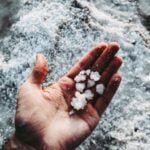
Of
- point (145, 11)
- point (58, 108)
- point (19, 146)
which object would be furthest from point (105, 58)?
point (145, 11)

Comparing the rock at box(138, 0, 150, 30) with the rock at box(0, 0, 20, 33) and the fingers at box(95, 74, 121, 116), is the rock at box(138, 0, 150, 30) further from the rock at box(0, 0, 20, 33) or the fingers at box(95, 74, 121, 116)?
the rock at box(0, 0, 20, 33)

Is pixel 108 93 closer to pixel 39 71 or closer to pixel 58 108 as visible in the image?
pixel 58 108

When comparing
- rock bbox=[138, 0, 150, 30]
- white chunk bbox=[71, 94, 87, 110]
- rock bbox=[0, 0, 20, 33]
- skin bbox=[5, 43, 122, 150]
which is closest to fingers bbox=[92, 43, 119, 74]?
skin bbox=[5, 43, 122, 150]

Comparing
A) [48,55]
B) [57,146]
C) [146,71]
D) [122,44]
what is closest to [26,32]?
[48,55]

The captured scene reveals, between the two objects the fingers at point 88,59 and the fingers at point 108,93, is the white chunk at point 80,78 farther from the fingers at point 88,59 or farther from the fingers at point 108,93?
the fingers at point 108,93

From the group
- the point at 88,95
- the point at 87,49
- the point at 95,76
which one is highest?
the point at 95,76

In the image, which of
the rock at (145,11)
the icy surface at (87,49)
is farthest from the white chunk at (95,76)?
the rock at (145,11)
